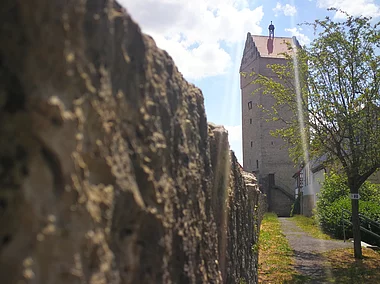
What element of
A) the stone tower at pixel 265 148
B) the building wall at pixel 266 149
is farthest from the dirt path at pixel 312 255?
the building wall at pixel 266 149

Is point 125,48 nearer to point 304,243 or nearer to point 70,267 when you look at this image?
point 70,267

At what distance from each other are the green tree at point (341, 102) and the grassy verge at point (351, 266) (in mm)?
485

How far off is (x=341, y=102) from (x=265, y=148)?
33.3m

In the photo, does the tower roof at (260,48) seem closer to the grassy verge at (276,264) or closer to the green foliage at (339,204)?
the green foliage at (339,204)

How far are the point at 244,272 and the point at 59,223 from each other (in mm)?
3900

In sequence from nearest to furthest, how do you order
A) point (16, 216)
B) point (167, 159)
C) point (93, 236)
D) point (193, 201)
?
point (16, 216) < point (93, 236) < point (167, 159) < point (193, 201)

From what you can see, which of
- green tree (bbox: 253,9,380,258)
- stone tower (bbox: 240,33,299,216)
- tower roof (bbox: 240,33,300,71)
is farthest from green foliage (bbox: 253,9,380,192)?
tower roof (bbox: 240,33,300,71)

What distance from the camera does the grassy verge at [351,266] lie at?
353 inches

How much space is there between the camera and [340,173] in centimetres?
1475

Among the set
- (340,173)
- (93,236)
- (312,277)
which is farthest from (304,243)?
(93,236)

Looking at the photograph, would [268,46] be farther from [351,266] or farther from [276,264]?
[276,264]

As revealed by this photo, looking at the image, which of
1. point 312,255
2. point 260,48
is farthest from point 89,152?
point 260,48

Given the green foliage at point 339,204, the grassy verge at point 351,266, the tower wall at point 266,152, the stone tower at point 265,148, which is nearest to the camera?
the grassy verge at point 351,266

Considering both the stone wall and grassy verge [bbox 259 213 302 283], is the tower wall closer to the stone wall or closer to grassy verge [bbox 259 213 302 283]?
grassy verge [bbox 259 213 302 283]
